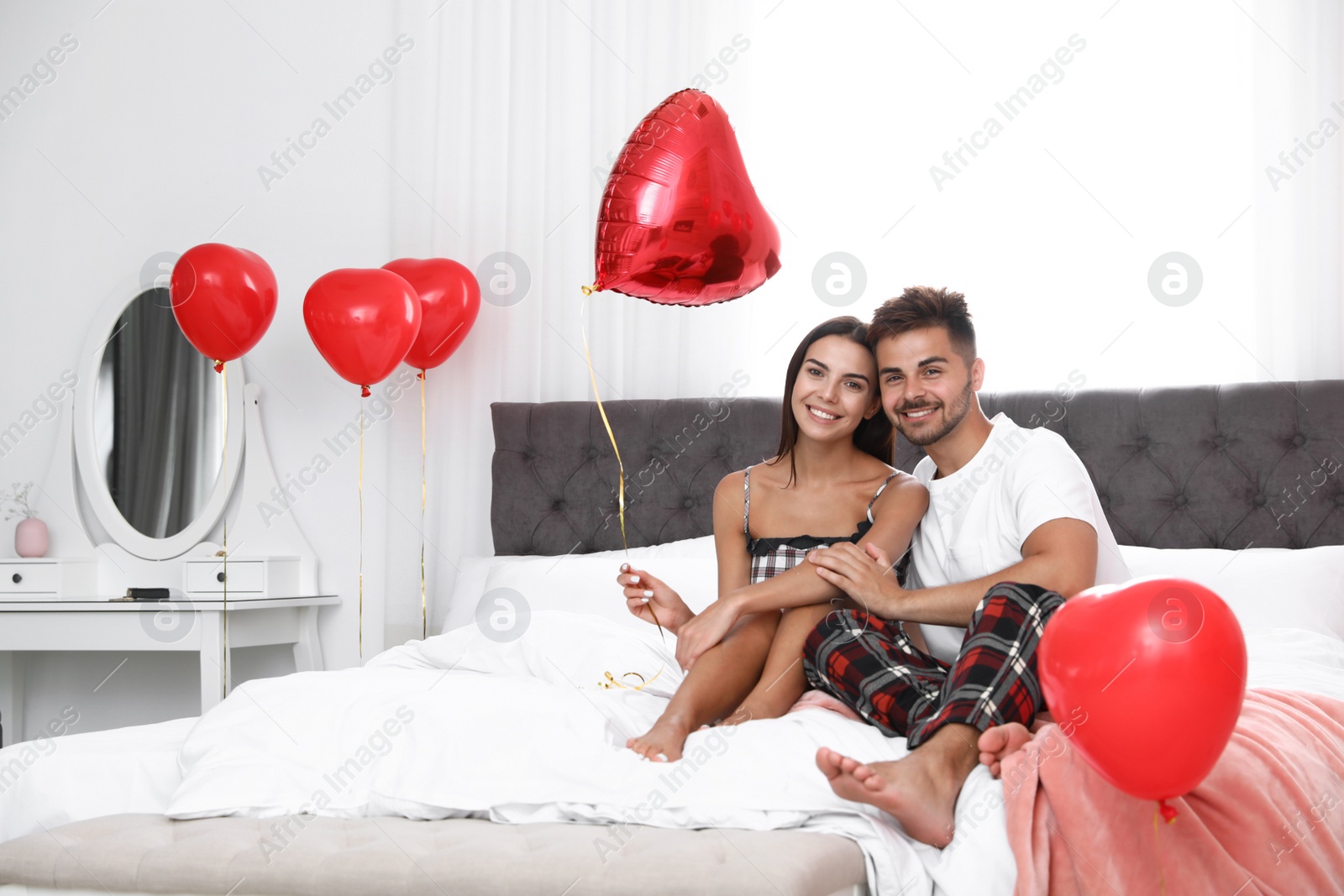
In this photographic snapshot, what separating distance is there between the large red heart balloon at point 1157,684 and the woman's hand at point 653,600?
0.85 meters

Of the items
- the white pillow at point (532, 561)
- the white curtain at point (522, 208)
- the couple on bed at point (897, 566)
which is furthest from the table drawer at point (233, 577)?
the couple on bed at point (897, 566)

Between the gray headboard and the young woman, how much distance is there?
0.51 meters

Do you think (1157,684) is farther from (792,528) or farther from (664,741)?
(792,528)

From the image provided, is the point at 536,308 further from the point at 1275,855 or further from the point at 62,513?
the point at 1275,855

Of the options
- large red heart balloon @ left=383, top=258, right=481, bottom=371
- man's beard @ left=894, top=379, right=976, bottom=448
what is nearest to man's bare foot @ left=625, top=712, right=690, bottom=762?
man's beard @ left=894, top=379, right=976, bottom=448

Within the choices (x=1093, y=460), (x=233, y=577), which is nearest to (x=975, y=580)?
(x=1093, y=460)

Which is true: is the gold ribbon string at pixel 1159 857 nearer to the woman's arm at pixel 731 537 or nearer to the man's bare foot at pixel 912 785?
the man's bare foot at pixel 912 785

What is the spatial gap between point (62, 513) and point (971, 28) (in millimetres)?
2984

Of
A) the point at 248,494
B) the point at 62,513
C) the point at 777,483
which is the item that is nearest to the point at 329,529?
the point at 248,494

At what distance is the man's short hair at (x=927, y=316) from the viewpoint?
1738 mm

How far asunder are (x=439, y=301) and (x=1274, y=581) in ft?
6.34

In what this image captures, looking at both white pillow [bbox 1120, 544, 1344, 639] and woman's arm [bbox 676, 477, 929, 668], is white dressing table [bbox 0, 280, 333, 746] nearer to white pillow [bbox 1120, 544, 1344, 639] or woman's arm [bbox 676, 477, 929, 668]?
→ woman's arm [bbox 676, 477, 929, 668]

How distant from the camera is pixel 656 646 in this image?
1855 millimetres

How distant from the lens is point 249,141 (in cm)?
312
